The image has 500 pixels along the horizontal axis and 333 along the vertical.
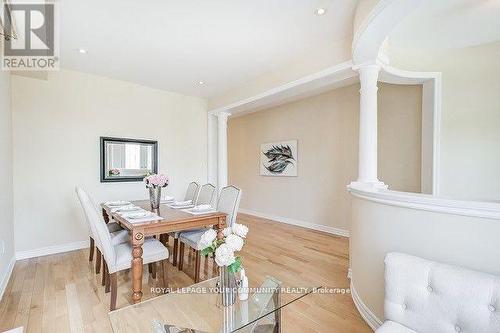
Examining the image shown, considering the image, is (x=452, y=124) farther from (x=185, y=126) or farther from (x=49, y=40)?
(x=49, y=40)

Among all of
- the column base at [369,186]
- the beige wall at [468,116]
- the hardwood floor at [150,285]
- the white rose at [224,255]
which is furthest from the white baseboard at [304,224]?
the white rose at [224,255]

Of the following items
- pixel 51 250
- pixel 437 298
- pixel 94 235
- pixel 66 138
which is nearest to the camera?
pixel 437 298

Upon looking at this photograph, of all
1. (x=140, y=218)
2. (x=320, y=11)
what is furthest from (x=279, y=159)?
(x=140, y=218)

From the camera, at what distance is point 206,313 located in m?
1.52

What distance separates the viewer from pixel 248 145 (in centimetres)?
637

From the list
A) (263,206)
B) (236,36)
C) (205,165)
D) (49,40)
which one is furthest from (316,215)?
(49,40)

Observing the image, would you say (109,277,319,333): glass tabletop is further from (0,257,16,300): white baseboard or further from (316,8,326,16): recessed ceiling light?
(316,8,326,16): recessed ceiling light

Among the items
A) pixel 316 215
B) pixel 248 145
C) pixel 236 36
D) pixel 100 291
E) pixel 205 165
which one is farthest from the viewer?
pixel 248 145

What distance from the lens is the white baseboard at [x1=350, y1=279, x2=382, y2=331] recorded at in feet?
6.05

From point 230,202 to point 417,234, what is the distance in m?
1.91

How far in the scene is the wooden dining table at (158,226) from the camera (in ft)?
7.09

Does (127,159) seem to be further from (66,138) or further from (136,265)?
(136,265)

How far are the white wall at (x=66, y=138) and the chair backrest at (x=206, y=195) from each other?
129cm

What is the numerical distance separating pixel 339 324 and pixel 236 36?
9.49ft
